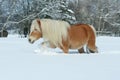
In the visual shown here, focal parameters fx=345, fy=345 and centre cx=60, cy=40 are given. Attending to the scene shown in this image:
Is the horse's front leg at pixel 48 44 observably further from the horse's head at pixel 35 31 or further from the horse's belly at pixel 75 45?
the horse's belly at pixel 75 45

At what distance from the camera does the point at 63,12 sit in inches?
1041

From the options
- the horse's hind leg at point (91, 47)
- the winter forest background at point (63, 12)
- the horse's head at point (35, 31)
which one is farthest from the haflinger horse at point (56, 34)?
the winter forest background at point (63, 12)

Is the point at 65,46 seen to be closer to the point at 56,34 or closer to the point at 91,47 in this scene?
the point at 56,34

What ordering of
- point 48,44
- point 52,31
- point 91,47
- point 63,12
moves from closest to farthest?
1. point 52,31
2. point 48,44
3. point 91,47
4. point 63,12

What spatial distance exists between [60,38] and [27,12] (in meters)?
21.6

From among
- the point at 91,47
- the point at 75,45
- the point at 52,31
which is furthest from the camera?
the point at 91,47

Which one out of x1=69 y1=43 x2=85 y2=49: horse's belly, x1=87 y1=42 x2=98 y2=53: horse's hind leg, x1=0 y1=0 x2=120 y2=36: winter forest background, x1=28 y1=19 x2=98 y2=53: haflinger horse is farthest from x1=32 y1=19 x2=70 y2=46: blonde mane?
x1=0 y1=0 x2=120 y2=36: winter forest background

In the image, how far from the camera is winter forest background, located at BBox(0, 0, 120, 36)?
26.2 m

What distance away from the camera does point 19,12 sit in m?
29.3

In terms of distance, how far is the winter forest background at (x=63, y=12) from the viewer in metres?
26.2

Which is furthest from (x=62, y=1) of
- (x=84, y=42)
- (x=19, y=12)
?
(x=84, y=42)

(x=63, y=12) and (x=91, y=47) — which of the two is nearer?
(x=91, y=47)

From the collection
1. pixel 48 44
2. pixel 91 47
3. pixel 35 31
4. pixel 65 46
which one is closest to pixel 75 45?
pixel 65 46

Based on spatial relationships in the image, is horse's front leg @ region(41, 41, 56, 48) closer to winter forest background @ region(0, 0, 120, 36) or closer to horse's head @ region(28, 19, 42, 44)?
horse's head @ region(28, 19, 42, 44)
